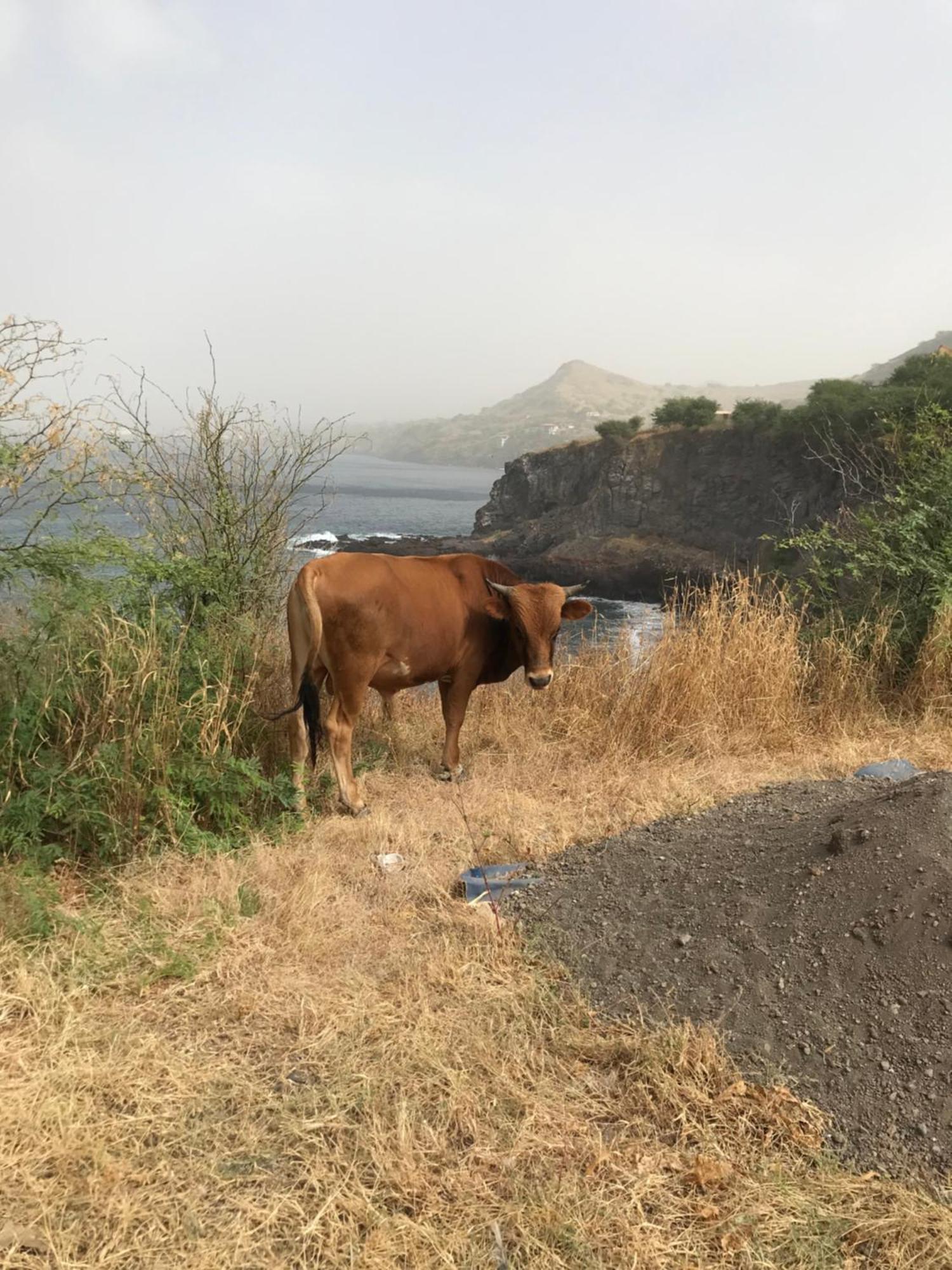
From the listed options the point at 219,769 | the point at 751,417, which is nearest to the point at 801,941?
the point at 219,769

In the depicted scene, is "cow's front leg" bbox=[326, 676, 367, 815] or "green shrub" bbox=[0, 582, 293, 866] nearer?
"green shrub" bbox=[0, 582, 293, 866]

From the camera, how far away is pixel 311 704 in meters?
5.72

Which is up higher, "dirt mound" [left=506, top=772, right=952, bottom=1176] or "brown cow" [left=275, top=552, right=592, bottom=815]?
"brown cow" [left=275, top=552, right=592, bottom=815]

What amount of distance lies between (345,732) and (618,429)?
2205 inches

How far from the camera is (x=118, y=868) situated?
14.8ft

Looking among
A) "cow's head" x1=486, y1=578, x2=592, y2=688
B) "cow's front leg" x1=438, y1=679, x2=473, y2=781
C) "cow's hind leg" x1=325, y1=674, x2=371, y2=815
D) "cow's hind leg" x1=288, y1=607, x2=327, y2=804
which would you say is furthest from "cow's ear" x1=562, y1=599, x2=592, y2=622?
"cow's hind leg" x1=288, y1=607, x2=327, y2=804

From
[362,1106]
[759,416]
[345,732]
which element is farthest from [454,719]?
[759,416]

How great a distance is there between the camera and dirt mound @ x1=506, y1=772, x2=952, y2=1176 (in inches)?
116

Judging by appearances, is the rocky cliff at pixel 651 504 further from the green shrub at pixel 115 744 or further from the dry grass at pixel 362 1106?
the dry grass at pixel 362 1106

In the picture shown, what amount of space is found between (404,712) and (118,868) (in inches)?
160

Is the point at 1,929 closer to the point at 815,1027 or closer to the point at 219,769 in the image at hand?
the point at 219,769

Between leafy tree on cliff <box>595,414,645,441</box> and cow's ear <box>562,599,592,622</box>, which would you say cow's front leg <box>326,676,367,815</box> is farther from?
leafy tree on cliff <box>595,414,645,441</box>

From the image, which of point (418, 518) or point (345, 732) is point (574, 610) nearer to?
point (345, 732)

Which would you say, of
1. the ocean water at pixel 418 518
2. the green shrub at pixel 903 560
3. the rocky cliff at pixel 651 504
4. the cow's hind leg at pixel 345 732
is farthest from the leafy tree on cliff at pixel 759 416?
the cow's hind leg at pixel 345 732
